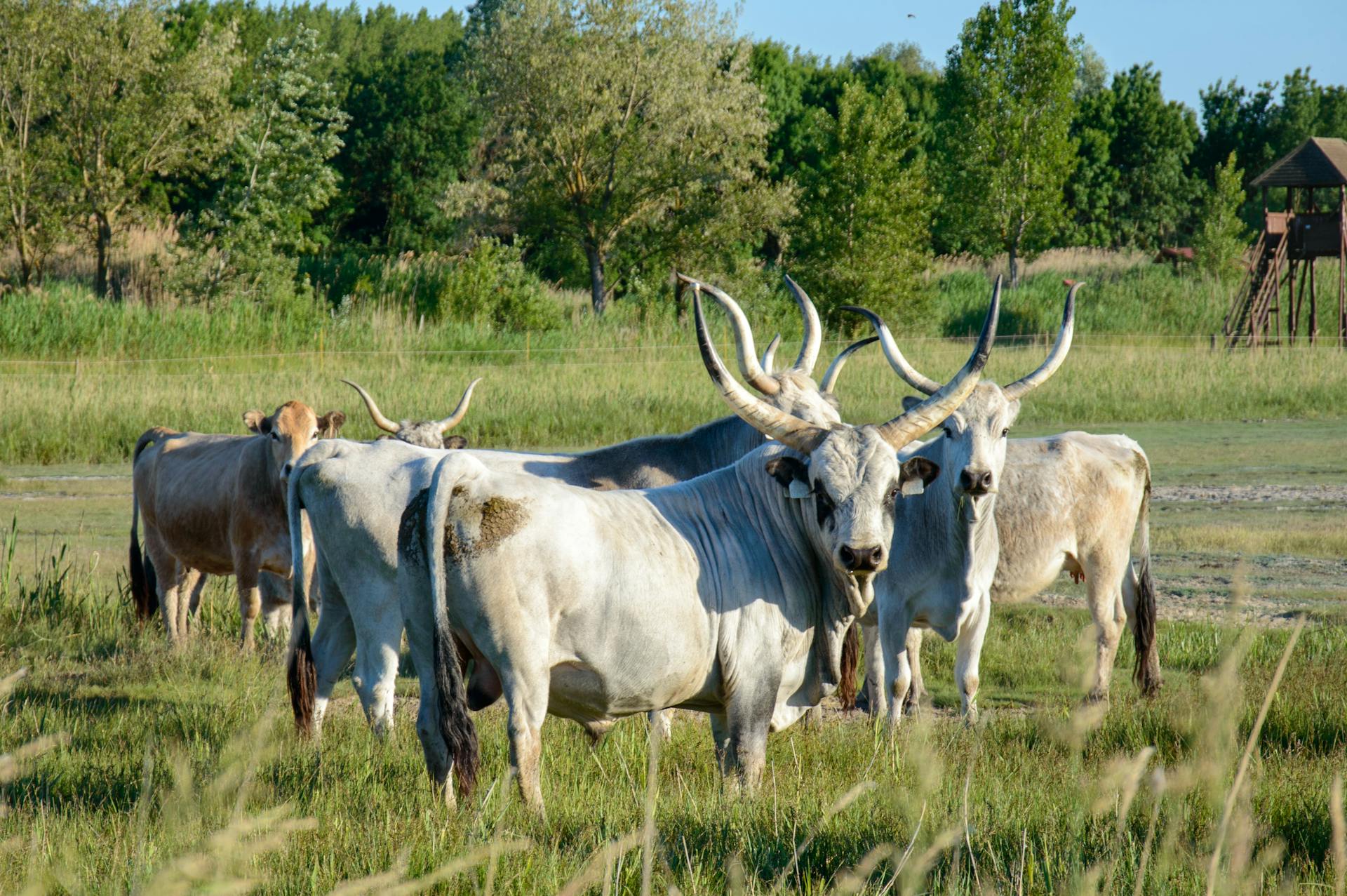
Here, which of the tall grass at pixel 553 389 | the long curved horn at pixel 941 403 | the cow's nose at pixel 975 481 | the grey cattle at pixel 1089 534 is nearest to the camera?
the long curved horn at pixel 941 403

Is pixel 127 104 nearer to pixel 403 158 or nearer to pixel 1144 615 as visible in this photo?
pixel 403 158

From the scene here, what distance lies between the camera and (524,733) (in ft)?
15.5

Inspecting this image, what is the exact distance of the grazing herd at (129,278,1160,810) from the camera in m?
4.79

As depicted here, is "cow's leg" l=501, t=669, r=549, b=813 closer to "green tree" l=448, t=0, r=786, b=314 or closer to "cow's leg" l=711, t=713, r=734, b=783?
"cow's leg" l=711, t=713, r=734, b=783

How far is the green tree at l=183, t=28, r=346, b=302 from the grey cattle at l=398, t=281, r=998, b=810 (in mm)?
29388

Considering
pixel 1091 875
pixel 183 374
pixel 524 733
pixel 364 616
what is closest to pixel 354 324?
pixel 183 374

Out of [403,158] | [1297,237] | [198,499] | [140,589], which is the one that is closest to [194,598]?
→ [140,589]

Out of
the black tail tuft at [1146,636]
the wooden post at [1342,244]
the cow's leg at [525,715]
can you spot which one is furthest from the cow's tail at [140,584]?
the wooden post at [1342,244]

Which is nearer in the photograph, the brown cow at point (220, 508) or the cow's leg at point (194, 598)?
the brown cow at point (220, 508)

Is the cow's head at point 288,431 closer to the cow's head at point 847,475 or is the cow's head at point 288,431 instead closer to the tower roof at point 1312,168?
the cow's head at point 847,475

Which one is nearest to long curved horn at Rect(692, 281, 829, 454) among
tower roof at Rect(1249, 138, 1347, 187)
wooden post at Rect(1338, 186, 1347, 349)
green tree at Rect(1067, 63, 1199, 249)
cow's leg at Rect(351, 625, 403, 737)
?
cow's leg at Rect(351, 625, 403, 737)

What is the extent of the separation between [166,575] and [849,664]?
563cm

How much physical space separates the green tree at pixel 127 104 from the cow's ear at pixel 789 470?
98.7ft

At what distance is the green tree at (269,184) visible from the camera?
1320 inches
